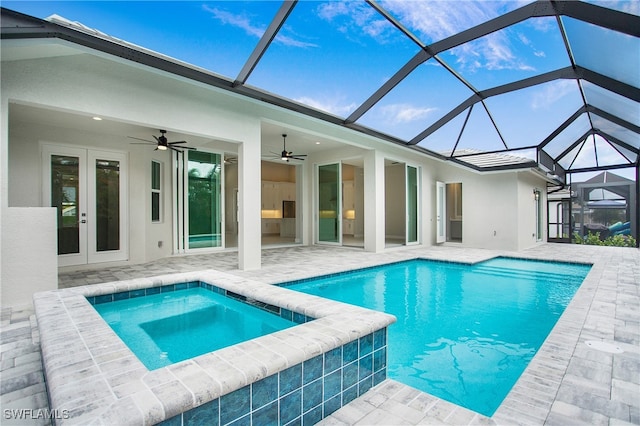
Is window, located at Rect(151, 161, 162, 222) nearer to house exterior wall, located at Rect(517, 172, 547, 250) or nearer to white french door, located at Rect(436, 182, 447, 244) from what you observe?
white french door, located at Rect(436, 182, 447, 244)

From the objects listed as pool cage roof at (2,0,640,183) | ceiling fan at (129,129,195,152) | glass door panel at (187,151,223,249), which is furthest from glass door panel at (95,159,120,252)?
pool cage roof at (2,0,640,183)

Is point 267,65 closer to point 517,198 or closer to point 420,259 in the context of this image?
point 420,259

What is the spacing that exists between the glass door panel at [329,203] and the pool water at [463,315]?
294cm

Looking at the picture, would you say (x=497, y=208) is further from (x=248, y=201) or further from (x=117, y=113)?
(x=117, y=113)

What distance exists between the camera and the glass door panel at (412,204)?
10.4m

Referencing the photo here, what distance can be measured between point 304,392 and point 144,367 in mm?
895

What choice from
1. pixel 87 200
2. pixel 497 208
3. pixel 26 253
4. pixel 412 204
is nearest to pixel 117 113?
pixel 26 253

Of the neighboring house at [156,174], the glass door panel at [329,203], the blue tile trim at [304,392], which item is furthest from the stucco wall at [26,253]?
the glass door panel at [329,203]

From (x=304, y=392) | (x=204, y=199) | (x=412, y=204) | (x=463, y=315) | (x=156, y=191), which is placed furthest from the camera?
(x=412, y=204)

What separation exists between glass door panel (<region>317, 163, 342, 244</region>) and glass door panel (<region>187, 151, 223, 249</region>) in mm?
3224

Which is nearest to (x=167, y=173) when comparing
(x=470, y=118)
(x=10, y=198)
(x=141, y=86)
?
(x=10, y=198)

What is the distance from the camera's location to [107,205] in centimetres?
638

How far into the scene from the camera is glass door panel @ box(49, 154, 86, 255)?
227 inches

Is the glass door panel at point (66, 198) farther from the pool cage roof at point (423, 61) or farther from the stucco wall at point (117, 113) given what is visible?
the pool cage roof at point (423, 61)
